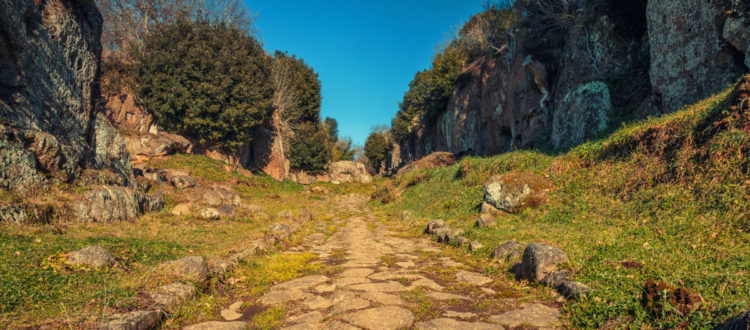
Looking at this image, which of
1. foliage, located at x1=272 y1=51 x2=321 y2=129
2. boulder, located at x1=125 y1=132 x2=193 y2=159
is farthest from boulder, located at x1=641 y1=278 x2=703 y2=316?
foliage, located at x1=272 y1=51 x2=321 y2=129

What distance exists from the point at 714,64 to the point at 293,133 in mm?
26410

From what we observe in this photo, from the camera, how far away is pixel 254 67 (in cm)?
2248

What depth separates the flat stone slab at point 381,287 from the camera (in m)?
3.77

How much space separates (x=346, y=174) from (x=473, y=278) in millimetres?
27817

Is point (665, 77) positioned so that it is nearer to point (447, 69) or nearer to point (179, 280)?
point (179, 280)

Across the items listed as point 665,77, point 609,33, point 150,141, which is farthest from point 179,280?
point 150,141

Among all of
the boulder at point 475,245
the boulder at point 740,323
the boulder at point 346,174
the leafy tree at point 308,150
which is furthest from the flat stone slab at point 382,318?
the boulder at point 346,174

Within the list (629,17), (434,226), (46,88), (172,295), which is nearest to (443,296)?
(172,295)

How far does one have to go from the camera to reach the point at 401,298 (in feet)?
11.4

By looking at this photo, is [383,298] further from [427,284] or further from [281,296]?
[281,296]

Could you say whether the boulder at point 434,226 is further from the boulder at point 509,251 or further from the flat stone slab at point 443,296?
the flat stone slab at point 443,296

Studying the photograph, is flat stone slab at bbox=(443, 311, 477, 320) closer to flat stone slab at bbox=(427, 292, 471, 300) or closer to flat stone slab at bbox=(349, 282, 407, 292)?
flat stone slab at bbox=(427, 292, 471, 300)

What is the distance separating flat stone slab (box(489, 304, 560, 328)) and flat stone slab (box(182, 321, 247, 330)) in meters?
2.14

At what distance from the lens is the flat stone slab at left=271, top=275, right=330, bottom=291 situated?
13.1ft
